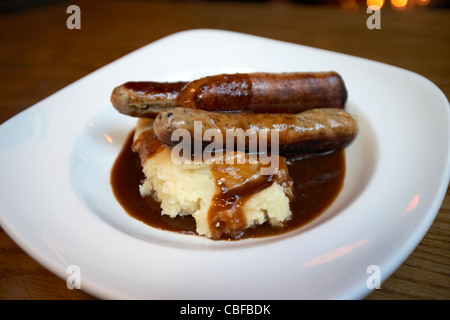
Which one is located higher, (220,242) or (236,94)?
(236,94)

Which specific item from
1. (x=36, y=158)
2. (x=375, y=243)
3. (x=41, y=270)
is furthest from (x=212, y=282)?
(x=36, y=158)

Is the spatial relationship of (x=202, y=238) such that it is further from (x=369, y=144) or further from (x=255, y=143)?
(x=369, y=144)
